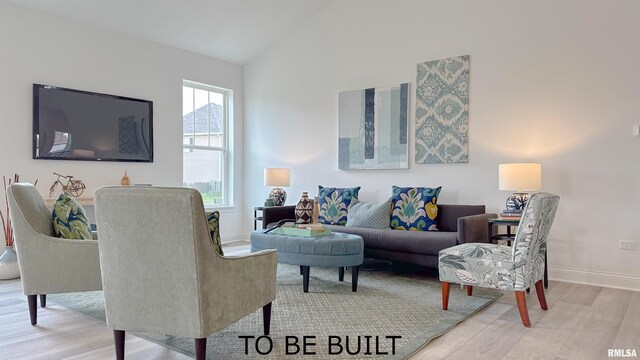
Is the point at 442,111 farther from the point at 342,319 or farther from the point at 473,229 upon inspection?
the point at 342,319

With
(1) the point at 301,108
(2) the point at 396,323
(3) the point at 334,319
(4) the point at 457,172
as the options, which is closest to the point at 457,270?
(2) the point at 396,323

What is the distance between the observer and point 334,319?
2.90 meters

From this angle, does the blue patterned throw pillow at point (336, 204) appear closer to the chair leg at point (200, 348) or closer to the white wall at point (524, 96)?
the white wall at point (524, 96)

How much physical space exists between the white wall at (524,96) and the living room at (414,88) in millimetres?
12

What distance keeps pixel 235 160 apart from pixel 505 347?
198 inches

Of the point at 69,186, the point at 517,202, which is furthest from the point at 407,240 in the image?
the point at 69,186

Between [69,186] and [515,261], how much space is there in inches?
173

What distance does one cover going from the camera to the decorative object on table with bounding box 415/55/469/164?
4.73 metres

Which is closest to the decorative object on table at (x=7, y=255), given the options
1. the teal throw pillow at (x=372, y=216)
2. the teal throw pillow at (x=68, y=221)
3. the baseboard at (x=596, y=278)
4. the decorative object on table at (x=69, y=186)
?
the decorative object on table at (x=69, y=186)

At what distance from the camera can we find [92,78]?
16.4ft

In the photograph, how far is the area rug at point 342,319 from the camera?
2379 millimetres

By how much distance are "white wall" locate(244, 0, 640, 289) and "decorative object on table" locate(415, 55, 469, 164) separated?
0.08 m

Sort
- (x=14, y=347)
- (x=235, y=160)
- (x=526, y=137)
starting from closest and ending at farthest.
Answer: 1. (x=14, y=347)
2. (x=526, y=137)
3. (x=235, y=160)

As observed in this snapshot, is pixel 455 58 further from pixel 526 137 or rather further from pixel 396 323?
pixel 396 323
